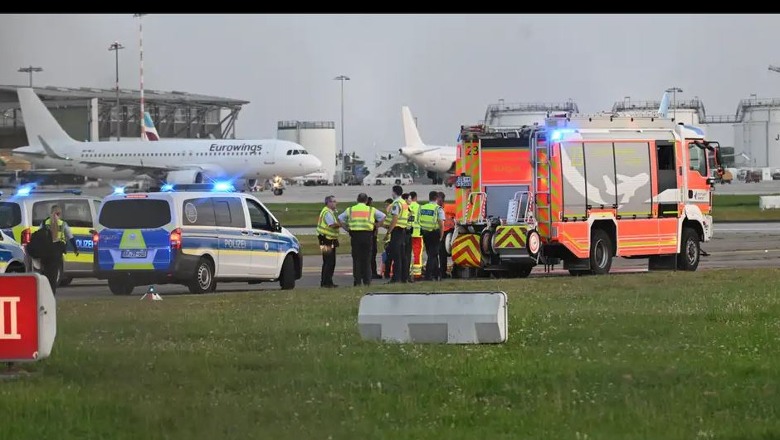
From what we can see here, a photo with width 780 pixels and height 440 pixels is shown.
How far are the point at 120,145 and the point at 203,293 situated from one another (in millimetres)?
55555

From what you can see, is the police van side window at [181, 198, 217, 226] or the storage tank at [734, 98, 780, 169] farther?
the storage tank at [734, 98, 780, 169]

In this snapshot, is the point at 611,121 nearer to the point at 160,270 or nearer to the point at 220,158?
the point at 160,270

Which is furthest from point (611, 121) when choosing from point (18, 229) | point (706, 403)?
point (706, 403)

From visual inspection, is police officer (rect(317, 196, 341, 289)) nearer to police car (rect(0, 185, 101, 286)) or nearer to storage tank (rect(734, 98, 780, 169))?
police car (rect(0, 185, 101, 286))

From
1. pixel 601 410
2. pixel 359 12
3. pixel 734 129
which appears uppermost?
pixel 734 129

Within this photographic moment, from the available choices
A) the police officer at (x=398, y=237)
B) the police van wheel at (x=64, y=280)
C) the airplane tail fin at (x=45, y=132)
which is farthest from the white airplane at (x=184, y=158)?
the police officer at (x=398, y=237)

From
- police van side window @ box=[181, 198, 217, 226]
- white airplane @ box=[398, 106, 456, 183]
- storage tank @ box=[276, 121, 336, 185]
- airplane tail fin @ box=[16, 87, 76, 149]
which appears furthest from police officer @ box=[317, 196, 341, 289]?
storage tank @ box=[276, 121, 336, 185]

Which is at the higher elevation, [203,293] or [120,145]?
[120,145]

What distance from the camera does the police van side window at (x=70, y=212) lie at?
2720 cm

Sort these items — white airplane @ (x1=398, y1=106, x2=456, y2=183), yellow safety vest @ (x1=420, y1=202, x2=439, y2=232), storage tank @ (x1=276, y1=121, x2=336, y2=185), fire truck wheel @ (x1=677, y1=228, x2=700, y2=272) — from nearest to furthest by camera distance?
yellow safety vest @ (x1=420, y1=202, x2=439, y2=232), fire truck wheel @ (x1=677, y1=228, x2=700, y2=272), white airplane @ (x1=398, y1=106, x2=456, y2=183), storage tank @ (x1=276, y1=121, x2=336, y2=185)

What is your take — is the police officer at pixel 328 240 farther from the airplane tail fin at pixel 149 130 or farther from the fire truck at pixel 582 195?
the airplane tail fin at pixel 149 130

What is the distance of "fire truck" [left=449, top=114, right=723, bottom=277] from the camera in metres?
26.2

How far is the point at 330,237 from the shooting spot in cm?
2525

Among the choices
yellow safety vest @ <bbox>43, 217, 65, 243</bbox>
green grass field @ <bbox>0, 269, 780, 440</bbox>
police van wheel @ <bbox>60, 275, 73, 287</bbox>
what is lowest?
green grass field @ <bbox>0, 269, 780, 440</bbox>
